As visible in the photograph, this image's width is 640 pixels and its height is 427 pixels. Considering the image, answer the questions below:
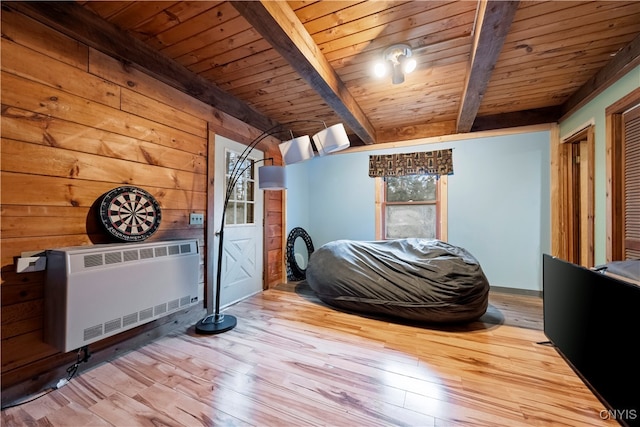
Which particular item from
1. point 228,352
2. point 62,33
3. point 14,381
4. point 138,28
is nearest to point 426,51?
point 138,28

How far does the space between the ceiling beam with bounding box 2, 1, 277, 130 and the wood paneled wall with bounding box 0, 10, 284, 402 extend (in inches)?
2.0

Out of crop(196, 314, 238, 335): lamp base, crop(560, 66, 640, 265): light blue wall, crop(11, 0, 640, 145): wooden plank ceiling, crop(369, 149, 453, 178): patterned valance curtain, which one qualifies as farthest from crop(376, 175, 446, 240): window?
crop(196, 314, 238, 335): lamp base

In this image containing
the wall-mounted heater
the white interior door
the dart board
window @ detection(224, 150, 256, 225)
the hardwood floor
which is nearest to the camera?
the hardwood floor

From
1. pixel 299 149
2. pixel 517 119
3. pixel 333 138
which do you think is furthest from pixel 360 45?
pixel 517 119

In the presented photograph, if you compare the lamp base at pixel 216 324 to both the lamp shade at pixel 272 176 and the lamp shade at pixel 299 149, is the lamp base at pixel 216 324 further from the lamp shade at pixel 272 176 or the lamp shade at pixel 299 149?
the lamp shade at pixel 299 149

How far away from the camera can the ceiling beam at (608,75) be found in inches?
71.0

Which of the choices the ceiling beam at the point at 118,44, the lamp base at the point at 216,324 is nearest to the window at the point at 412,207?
the lamp base at the point at 216,324

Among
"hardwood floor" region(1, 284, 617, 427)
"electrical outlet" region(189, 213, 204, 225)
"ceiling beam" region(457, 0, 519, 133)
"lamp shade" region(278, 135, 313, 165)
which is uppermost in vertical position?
"ceiling beam" region(457, 0, 519, 133)

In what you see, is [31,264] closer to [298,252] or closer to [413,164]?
[298,252]

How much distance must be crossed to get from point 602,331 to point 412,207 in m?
2.75

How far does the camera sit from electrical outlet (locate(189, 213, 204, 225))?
2344 millimetres

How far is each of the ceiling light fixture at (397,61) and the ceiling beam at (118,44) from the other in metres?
1.71

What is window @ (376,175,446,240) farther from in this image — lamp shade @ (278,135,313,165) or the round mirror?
lamp shade @ (278,135,313,165)

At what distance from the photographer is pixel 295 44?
1570mm
